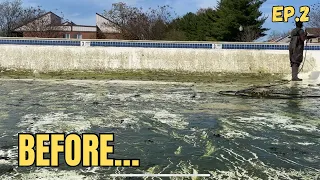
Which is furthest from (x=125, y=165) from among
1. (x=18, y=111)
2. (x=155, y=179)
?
(x=18, y=111)

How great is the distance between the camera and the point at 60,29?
33875 millimetres

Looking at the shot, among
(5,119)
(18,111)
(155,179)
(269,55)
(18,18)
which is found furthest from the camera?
(18,18)

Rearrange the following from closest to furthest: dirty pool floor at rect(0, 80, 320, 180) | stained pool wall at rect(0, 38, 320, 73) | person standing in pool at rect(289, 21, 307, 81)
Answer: dirty pool floor at rect(0, 80, 320, 180) < person standing in pool at rect(289, 21, 307, 81) < stained pool wall at rect(0, 38, 320, 73)

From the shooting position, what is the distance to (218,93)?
27.6 feet

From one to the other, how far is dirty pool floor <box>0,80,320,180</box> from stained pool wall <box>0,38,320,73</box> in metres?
4.45

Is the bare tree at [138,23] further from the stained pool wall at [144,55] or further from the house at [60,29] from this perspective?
the stained pool wall at [144,55]

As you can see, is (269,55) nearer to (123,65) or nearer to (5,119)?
(123,65)

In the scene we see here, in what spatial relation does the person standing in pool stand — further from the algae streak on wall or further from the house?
the house

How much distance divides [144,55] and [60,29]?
22774mm

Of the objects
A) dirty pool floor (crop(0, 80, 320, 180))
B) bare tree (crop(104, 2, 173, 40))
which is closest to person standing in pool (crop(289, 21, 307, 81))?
dirty pool floor (crop(0, 80, 320, 180))

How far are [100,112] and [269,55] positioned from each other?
325 inches

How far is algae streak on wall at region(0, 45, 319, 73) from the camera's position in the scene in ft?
42.0

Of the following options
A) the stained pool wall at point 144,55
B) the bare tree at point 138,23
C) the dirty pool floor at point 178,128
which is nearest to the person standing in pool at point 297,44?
the stained pool wall at point 144,55

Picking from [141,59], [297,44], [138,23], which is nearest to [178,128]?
[297,44]
